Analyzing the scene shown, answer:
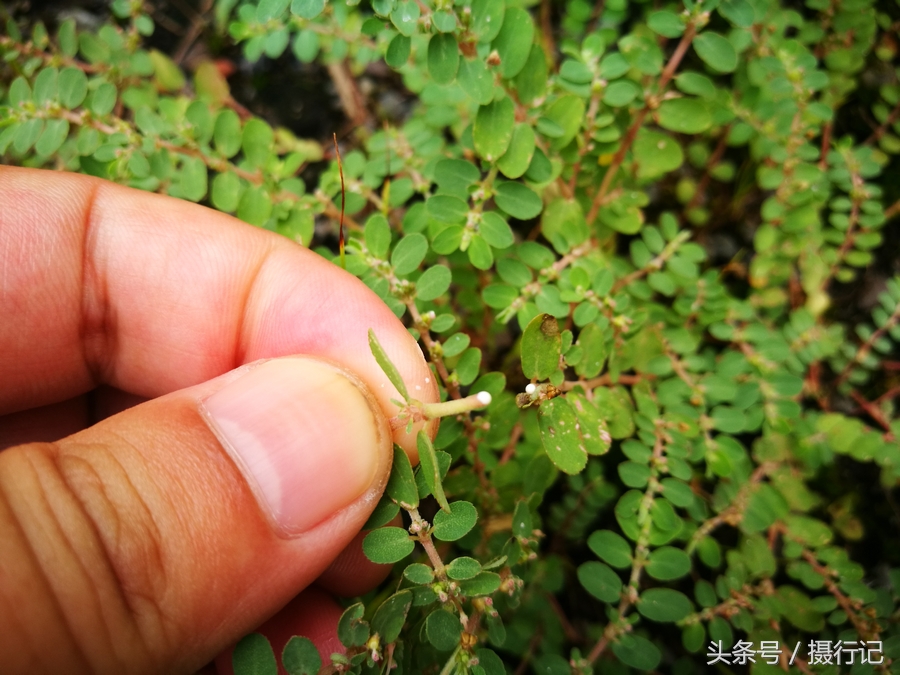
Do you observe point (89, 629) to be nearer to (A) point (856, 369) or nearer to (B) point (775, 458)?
(B) point (775, 458)

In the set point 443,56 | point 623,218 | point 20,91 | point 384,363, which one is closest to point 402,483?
point 384,363

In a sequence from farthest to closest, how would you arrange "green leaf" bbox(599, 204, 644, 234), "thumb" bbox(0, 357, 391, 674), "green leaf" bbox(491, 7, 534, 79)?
"green leaf" bbox(599, 204, 644, 234) → "green leaf" bbox(491, 7, 534, 79) → "thumb" bbox(0, 357, 391, 674)

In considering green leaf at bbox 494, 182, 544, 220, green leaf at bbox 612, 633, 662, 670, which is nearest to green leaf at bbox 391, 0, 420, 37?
green leaf at bbox 494, 182, 544, 220

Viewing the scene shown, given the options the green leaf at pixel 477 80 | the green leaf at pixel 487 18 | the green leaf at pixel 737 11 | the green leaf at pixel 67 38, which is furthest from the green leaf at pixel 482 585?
the green leaf at pixel 67 38

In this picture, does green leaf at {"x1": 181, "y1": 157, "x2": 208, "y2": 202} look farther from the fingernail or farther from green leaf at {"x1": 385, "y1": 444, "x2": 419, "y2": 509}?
green leaf at {"x1": 385, "y1": 444, "x2": 419, "y2": 509}

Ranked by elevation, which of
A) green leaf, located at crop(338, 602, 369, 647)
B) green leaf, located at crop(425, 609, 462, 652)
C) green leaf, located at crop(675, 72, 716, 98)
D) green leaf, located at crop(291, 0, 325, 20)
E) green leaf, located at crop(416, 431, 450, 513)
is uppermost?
green leaf, located at crop(675, 72, 716, 98)

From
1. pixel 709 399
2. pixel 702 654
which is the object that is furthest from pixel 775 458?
pixel 702 654
